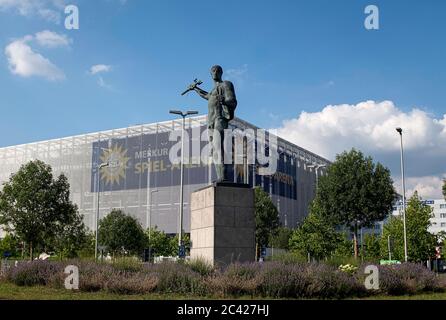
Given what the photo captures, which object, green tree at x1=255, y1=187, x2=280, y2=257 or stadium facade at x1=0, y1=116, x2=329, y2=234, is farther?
stadium facade at x1=0, y1=116, x2=329, y2=234

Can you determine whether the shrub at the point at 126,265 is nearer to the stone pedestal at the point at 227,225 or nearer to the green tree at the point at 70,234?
the stone pedestal at the point at 227,225

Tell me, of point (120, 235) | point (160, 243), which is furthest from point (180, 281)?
point (160, 243)

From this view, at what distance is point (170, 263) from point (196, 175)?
192 ft

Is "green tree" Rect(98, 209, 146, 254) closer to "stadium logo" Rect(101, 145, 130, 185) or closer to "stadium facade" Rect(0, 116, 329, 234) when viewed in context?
"stadium facade" Rect(0, 116, 329, 234)

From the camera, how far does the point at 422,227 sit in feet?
190

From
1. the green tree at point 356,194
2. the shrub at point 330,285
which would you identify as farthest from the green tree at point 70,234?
the shrub at point 330,285

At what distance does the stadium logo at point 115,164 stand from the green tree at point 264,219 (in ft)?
107

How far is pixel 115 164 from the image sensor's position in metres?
81.1

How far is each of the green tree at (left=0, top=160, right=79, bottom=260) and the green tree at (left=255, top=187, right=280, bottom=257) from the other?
19.5 metres

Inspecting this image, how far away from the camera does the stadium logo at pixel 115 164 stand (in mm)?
81312

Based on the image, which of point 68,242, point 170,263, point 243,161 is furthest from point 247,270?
point 243,161

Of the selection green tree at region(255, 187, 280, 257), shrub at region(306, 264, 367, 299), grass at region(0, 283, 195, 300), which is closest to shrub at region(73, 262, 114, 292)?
grass at region(0, 283, 195, 300)

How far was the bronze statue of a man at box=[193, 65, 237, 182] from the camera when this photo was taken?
16781mm
